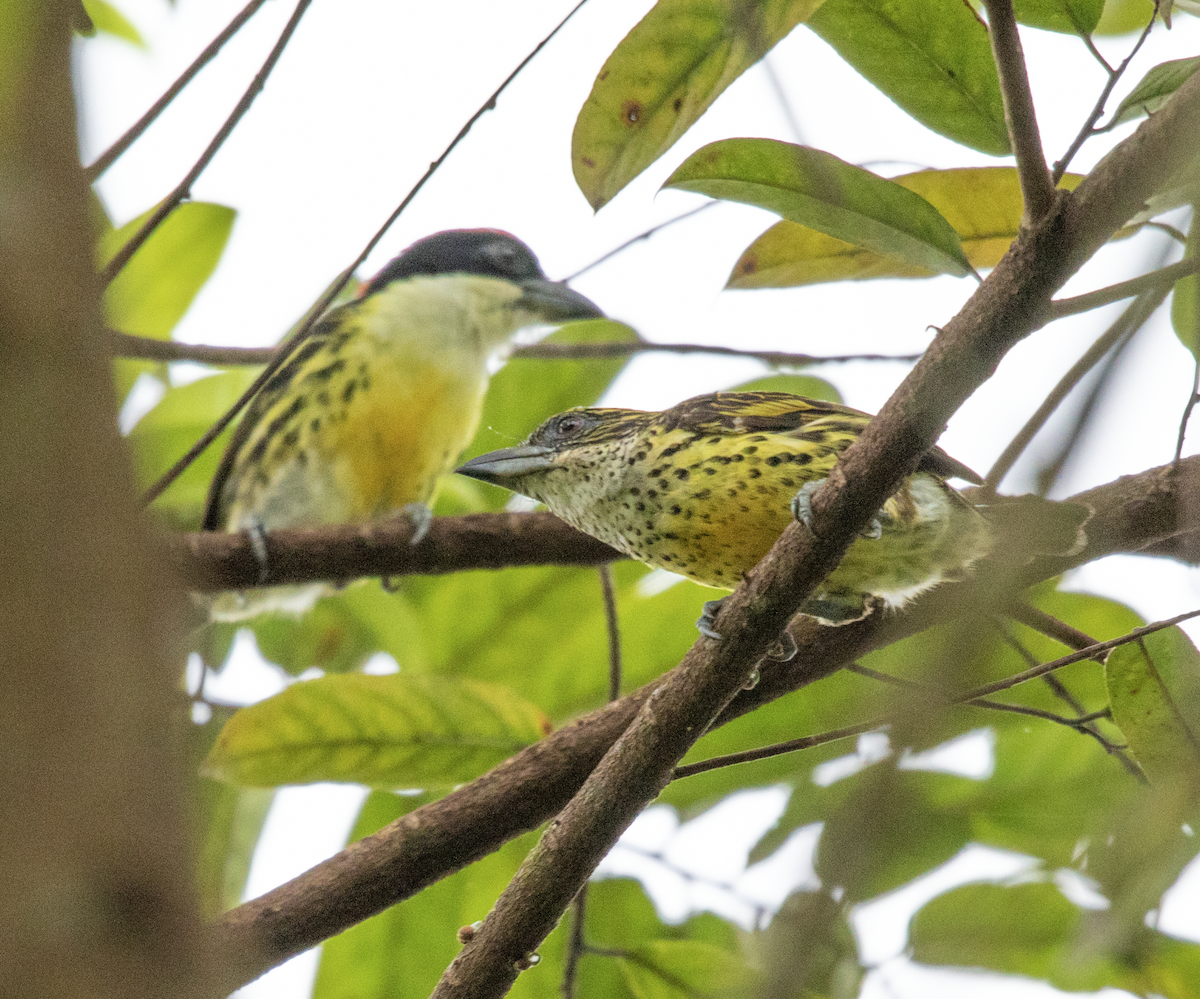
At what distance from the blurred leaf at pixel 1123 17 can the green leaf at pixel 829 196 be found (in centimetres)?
76

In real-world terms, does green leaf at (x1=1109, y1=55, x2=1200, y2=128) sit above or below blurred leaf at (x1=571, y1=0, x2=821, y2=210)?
above

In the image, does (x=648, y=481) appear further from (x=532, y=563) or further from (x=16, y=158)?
(x=16, y=158)

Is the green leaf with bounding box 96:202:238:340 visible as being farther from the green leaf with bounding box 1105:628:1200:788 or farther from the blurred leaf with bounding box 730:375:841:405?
the green leaf with bounding box 1105:628:1200:788

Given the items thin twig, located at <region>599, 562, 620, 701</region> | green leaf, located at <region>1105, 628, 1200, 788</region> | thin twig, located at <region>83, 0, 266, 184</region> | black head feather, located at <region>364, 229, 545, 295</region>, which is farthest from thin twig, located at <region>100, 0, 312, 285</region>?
black head feather, located at <region>364, 229, 545, 295</region>

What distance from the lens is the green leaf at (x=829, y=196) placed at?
179 cm

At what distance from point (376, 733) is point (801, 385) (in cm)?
122

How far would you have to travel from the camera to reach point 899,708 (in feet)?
2.29

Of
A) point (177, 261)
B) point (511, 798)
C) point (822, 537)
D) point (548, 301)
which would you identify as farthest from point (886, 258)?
point (548, 301)

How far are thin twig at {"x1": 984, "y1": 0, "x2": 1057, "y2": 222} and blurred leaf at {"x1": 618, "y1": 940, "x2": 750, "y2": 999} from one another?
4.27 ft

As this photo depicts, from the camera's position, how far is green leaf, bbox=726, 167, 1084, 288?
7.29ft

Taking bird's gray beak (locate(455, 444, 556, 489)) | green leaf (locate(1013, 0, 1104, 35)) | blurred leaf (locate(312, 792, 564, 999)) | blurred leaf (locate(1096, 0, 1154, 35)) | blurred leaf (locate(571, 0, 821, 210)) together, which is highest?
blurred leaf (locate(1096, 0, 1154, 35))

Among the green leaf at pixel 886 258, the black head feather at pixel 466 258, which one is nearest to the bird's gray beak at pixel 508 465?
the green leaf at pixel 886 258

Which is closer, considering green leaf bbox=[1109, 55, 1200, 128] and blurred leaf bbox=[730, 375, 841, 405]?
green leaf bbox=[1109, 55, 1200, 128]

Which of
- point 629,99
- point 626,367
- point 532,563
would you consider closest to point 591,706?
point 532,563
